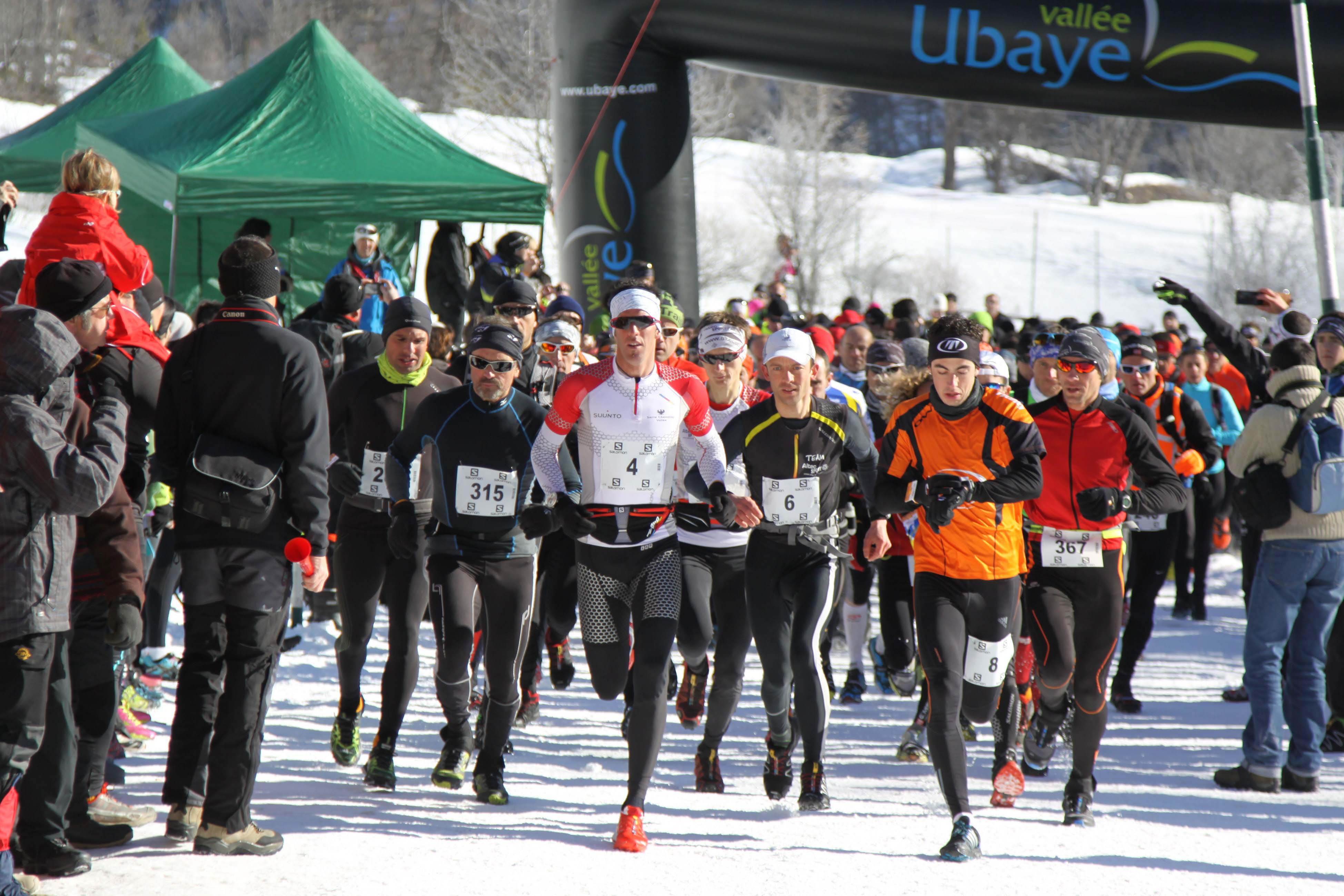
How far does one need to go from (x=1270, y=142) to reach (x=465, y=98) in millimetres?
40338

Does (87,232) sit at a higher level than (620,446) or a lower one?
higher

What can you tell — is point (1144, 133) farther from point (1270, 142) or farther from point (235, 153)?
point (235, 153)

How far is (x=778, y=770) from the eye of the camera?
5832 millimetres

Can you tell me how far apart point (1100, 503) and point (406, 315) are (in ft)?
10.4

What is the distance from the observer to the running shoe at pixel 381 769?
559 cm

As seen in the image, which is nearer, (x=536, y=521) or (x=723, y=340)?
(x=536, y=521)

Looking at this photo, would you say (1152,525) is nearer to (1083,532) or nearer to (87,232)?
(1083,532)

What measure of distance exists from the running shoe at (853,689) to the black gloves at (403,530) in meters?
3.42

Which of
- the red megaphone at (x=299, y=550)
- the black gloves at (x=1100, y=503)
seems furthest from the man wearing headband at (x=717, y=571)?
the red megaphone at (x=299, y=550)

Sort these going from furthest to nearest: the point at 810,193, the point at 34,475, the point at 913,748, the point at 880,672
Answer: the point at 810,193 → the point at 880,672 → the point at 913,748 → the point at 34,475

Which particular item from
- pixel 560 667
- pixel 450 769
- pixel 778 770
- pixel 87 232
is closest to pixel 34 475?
pixel 87 232

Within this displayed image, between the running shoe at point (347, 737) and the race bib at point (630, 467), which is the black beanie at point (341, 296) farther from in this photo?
the race bib at point (630, 467)

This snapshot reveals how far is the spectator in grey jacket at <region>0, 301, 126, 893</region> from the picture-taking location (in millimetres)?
3617

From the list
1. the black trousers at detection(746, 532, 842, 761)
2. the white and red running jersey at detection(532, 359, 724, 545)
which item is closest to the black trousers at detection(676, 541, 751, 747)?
the black trousers at detection(746, 532, 842, 761)
